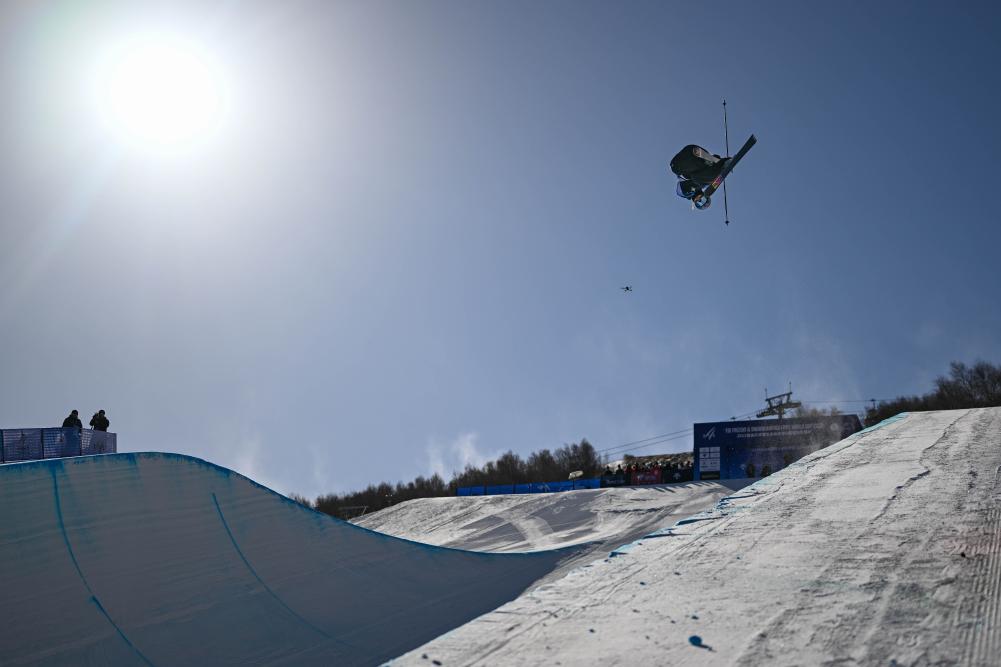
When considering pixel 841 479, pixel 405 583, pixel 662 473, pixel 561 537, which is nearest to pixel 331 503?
pixel 662 473

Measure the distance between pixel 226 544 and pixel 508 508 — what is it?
1313cm

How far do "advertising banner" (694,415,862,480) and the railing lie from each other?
2033cm

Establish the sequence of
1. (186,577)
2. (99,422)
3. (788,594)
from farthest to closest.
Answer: (99,422), (186,577), (788,594)

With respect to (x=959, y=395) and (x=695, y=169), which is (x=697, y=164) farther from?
(x=959, y=395)

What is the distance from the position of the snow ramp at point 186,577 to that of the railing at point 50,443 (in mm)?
4843

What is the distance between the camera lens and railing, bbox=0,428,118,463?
41.1 feet

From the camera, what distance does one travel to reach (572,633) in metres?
3.35

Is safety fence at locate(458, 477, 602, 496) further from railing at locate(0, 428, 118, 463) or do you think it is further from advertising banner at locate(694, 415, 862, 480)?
railing at locate(0, 428, 118, 463)

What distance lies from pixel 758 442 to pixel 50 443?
23.2 m

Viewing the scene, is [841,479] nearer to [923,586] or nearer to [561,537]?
[923,586]

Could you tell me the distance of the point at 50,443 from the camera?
43.8 ft

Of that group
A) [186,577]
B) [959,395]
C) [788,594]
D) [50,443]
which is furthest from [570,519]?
[959,395]

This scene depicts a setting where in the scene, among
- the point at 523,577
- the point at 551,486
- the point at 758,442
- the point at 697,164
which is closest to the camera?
the point at 523,577

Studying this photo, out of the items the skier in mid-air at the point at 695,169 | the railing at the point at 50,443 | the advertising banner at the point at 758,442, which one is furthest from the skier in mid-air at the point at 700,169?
the railing at the point at 50,443
